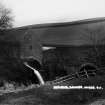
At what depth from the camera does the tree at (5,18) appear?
12.0 meters

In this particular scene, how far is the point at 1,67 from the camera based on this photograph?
38.4 ft

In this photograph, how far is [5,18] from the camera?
12625 mm

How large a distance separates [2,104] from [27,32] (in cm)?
308

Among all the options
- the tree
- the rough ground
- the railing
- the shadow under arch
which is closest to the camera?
the rough ground

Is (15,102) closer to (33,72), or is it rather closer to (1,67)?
(33,72)

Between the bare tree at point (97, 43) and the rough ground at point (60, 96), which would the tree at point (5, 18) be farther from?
the bare tree at point (97, 43)

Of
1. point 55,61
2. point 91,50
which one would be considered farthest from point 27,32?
point 91,50

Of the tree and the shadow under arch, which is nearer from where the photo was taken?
the shadow under arch

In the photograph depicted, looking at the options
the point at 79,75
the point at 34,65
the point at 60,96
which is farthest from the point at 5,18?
the point at 60,96

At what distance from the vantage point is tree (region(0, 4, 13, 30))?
12.0 meters

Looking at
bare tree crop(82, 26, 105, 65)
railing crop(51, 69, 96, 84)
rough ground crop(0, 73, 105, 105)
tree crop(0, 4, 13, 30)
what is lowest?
rough ground crop(0, 73, 105, 105)

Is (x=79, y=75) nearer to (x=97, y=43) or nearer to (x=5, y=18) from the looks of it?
(x=97, y=43)

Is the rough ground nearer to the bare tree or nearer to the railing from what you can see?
the railing

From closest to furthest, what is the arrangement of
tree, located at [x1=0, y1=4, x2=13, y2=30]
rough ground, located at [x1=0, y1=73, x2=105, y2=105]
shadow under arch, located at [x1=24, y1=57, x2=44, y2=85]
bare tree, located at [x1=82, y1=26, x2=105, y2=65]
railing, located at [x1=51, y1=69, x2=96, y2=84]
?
rough ground, located at [x1=0, y1=73, x2=105, y2=105], bare tree, located at [x1=82, y1=26, x2=105, y2=65], railing, located at [x1=51, y1=69, x2=96, y2=84], shadow under arch, located at [x1=24, y1=57, x2=44, y2=85], tree, located at [x1=0, y1=4, x2=13, y2=30]
